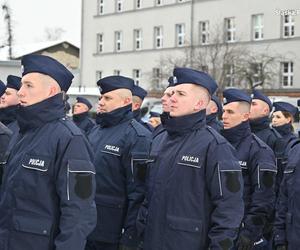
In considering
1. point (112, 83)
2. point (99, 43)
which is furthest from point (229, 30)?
point (112, 83)

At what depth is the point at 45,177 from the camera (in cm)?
422

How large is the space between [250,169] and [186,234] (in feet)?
6.82

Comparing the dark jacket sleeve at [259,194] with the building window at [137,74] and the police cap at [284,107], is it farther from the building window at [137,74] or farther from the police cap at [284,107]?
the building window at [137,74]

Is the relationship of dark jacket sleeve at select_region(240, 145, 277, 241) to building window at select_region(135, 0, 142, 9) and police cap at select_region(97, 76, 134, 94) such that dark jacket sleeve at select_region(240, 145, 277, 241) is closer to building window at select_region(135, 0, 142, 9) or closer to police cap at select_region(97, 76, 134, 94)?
police cap at select_region(97, 76, 134, 94)

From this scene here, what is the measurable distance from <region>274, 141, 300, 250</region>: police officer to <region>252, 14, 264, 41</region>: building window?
118ft

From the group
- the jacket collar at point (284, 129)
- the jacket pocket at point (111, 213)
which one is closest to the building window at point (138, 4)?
the jacket collar at point (284, 129)

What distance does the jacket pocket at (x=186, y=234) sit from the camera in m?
4.59

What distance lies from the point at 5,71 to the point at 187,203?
1370 centimetres

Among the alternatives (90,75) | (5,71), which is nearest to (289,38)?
(90,75)

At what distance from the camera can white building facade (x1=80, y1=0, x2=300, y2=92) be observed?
3944 centimetres

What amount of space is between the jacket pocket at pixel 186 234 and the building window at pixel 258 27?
37.3 meters

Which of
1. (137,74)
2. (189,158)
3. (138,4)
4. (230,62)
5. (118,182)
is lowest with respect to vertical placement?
(118,182)

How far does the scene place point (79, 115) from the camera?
12258 millimetres

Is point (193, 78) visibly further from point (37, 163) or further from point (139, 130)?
point (37, 163)
